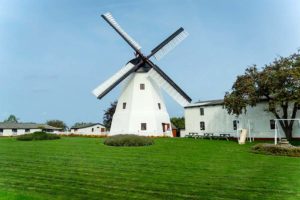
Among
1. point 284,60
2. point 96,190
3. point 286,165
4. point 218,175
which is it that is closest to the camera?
point 96,190

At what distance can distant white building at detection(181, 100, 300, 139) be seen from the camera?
36062 mm

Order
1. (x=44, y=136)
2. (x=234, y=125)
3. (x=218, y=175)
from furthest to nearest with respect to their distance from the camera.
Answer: (x=234, y=125) < (x=44, y=136) < (x=218, y=175)

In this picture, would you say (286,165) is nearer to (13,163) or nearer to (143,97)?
(13,163)

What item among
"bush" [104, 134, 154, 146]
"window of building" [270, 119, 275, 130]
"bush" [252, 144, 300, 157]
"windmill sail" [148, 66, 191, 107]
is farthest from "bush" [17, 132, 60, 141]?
"window of building" [270, 119, 275, 130]

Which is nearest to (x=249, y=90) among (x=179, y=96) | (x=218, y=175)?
(x=179, y=96)

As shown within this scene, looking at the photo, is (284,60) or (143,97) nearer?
(284,60)

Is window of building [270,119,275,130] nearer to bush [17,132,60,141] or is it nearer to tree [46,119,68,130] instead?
bush [17,132,60,141]

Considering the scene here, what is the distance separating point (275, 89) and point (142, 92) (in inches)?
652

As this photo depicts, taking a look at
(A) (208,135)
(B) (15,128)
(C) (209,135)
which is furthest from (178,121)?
(B) (15,128)

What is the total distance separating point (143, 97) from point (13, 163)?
2461cm

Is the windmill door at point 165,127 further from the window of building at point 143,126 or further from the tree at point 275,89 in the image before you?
the tree at point 275,89

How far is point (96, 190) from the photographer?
1068 centimetres

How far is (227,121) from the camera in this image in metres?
40.3

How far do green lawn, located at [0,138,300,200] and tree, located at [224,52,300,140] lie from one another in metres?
14.1
